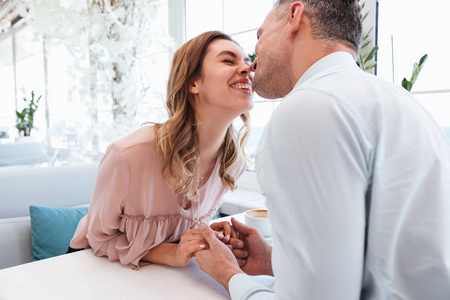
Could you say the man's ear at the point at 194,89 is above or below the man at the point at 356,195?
above

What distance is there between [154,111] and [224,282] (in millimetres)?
2376

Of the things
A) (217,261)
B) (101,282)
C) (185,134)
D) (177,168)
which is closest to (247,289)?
(217,261)

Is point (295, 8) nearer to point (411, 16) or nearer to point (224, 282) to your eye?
point (224, 282)

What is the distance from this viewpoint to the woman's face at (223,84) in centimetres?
118

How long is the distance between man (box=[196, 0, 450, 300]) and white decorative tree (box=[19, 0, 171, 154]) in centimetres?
261

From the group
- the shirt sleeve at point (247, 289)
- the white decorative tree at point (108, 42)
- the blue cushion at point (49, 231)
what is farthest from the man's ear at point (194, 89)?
the white decorative tree at point (108, 42)

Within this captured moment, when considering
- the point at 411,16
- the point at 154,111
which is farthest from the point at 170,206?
the point at 154,111

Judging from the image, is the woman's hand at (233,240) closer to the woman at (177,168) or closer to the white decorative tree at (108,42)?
the woman at (177,168)

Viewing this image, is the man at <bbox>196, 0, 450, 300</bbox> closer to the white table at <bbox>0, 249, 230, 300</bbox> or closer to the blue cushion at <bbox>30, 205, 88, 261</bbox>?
the white table at <bbox>0, 249, 230, 300</bbox>

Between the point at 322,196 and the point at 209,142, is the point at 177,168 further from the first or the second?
the point at 322,196

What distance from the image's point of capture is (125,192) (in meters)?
1.07

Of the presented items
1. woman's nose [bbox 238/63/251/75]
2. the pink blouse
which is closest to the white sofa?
the pink blouse

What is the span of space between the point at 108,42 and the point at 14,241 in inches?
69.6

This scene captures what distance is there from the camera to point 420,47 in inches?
67.6
